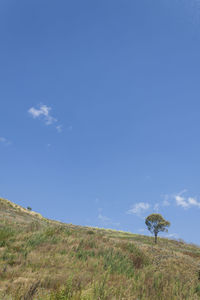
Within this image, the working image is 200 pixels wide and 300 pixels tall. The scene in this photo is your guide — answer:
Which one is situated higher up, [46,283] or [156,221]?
[156,221]

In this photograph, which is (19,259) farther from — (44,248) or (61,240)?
(61,240)

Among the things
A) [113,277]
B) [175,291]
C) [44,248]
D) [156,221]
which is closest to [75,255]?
[44,248]

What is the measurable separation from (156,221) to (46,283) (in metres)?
63.9

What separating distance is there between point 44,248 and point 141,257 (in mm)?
5480

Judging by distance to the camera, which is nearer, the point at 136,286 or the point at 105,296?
the point at 105,296

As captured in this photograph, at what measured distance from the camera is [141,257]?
41.1 feet

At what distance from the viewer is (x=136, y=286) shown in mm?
7383

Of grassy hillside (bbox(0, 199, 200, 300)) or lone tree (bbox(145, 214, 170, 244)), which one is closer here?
grassy hillside (bbox(0, 199, 200, 300))

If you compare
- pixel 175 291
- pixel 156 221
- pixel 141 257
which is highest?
pixel 156 221

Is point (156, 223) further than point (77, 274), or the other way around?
point (156, 223)

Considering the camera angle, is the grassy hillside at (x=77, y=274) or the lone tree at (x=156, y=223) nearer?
the grassy hillside at (x=77, y=274)

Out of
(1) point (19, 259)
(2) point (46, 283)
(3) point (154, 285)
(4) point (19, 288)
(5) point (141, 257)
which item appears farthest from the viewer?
(5) point (141, 257)

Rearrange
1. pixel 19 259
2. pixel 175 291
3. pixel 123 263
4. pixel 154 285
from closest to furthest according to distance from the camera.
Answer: pixel 175 291, pixel 154 285, pixel 19 259, pixel 123 263

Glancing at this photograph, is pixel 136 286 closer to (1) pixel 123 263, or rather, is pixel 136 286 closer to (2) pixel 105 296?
(2) pixel 105 296
